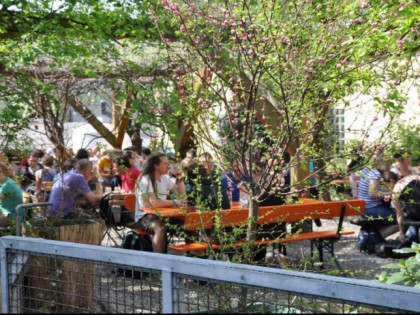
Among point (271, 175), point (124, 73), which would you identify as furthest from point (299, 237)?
point (124, 73)

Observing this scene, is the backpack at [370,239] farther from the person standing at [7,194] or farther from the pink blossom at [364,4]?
the pink blossom at [364,4]

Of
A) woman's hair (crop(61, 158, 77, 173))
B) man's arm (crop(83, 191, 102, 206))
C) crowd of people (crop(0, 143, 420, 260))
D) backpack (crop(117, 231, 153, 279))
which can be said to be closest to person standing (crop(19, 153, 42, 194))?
crowd of people (crop(0, 143, 420, 260))

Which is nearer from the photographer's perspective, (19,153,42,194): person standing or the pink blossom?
the pink blossom

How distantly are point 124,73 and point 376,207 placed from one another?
5075mm

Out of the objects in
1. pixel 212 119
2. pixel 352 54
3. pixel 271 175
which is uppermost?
pixel 352 54

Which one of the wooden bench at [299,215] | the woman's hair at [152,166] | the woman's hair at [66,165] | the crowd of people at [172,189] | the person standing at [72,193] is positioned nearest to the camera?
the crowd of people at [172,189]

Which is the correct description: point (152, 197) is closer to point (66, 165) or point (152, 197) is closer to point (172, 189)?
point (172, 189)

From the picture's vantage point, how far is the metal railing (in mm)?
2488

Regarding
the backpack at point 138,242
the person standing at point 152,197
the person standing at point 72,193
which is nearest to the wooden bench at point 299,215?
the person standing at point 152,197

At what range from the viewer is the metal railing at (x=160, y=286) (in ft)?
8.16

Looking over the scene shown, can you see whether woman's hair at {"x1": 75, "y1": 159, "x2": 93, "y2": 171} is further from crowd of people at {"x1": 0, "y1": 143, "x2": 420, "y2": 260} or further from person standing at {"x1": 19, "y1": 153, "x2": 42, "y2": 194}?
person standing at {"x1": 19, "y1": 153, "x2": 42, "y2": 194}

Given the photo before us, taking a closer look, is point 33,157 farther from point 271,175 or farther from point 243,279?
point 243,279

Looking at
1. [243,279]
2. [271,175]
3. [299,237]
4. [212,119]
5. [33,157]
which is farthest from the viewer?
[33,157]

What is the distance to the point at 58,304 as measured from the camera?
312 centimetres
